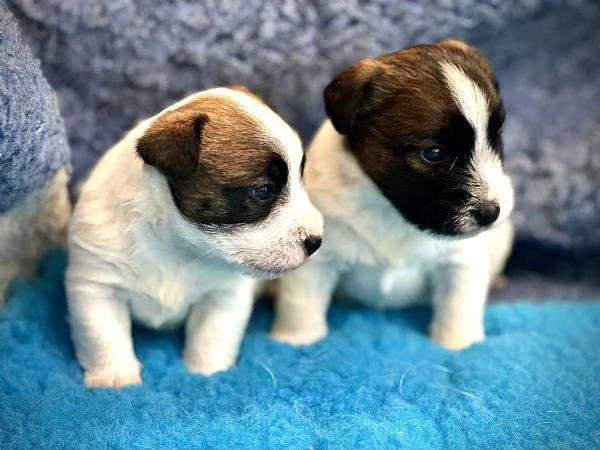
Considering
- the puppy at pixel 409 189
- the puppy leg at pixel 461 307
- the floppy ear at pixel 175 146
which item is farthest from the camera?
the puppy leg at pixel 461 307

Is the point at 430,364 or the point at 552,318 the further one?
the point at 552,318

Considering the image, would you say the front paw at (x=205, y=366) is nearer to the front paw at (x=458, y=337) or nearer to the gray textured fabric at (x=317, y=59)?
the front paw at (x=458, y=337)

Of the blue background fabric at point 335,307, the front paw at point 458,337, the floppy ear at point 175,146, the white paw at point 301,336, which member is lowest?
the white paw at point 301,336

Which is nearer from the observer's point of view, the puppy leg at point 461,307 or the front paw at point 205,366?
the front paw at point 205,366

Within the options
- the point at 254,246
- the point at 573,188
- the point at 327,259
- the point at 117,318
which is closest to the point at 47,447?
the point at 117,318

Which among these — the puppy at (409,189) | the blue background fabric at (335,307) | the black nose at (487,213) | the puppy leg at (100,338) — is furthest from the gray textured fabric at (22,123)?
the black nose at (487,213)

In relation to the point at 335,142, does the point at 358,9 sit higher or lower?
higher

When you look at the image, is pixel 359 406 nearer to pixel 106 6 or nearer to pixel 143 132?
pixel 143 132
